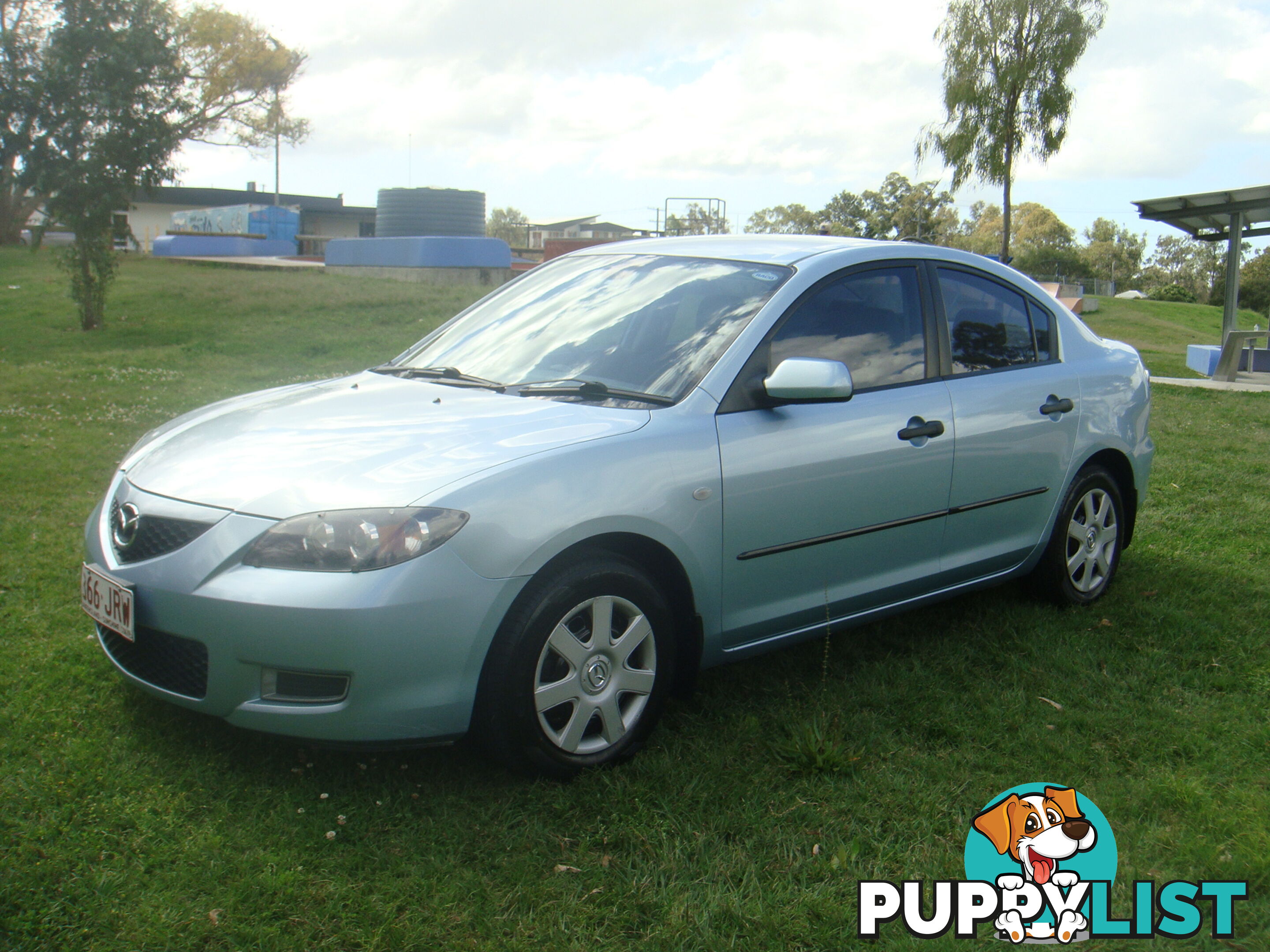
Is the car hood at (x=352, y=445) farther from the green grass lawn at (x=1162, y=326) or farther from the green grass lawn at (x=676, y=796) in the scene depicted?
the green grass lawn at (x=1162, y=326)

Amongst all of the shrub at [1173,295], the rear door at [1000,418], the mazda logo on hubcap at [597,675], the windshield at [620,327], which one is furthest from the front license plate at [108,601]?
the shrub at [1173,295]

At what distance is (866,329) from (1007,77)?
2925cm

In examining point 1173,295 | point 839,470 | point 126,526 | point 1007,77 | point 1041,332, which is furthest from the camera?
point 1173,295

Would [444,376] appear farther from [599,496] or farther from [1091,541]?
[1091,541]

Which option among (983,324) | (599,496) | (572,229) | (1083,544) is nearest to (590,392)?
(599,496)

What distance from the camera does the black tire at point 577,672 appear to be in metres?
3.03

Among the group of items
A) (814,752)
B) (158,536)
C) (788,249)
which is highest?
(788,249)

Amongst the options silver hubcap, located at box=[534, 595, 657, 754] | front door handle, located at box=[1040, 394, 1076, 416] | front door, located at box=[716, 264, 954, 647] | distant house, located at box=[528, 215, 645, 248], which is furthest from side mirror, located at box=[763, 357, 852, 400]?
distant house, located at box=[528, 215, 645, 248]

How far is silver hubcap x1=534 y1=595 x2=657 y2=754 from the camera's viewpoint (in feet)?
10.3

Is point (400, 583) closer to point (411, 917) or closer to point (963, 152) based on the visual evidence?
point (411, 917)

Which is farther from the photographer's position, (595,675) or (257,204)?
(257,204)

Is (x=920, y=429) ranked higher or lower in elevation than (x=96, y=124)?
lower

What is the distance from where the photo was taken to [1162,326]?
1366 inches

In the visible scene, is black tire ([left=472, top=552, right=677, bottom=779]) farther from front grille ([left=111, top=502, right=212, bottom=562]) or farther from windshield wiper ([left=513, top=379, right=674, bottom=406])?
front grille ([left=111, top=502, right=212, bottom=562])
